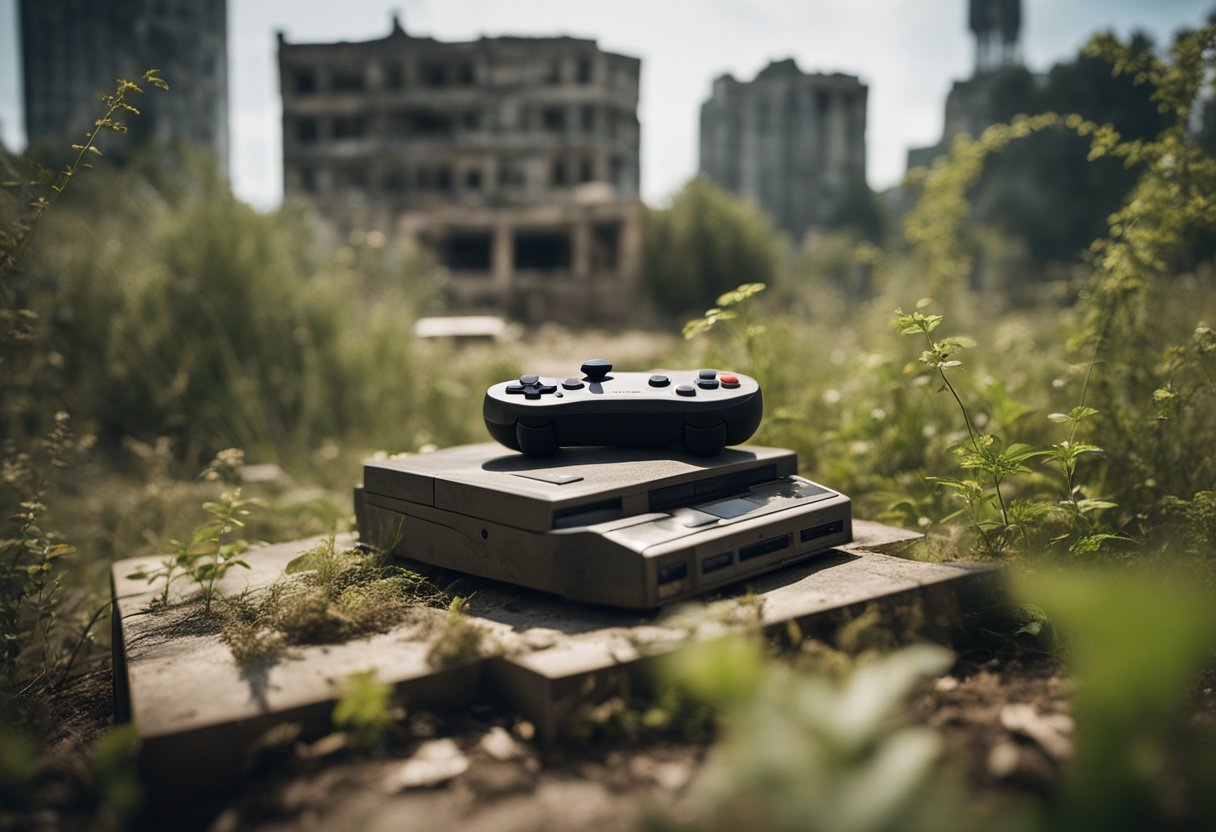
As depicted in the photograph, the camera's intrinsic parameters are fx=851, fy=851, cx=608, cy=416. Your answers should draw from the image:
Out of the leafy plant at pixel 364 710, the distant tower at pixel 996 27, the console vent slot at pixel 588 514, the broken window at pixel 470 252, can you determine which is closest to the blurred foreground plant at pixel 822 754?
the leafy plant at pixel 364 710

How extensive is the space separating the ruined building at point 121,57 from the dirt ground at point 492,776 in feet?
132

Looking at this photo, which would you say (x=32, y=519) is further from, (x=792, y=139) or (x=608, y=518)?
(x=792, y=139)

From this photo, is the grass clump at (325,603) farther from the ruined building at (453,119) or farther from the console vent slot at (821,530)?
the ruined building at (453,119)

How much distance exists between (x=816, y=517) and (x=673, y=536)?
48 cm

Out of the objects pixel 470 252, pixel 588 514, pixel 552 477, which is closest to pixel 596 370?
pixel 552 477

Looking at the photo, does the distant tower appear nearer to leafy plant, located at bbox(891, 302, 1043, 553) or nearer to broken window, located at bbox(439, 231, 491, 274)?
broken window, located at bbox(439, 231, 491, 274)

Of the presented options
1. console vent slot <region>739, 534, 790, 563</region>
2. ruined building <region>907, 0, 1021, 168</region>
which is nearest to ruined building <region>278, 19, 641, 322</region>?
ruined building <region>907, 0, 1021, 168</region>

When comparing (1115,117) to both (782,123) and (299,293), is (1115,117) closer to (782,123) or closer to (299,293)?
(782,123)

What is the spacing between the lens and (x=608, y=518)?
178cm

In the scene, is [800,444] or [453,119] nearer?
[800,444]

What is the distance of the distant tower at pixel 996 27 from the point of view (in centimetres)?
4744

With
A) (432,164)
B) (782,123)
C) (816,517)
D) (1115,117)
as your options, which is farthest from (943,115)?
(816,517)

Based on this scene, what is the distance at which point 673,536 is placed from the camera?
1.72 metres

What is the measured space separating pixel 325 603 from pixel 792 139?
47589 mm
